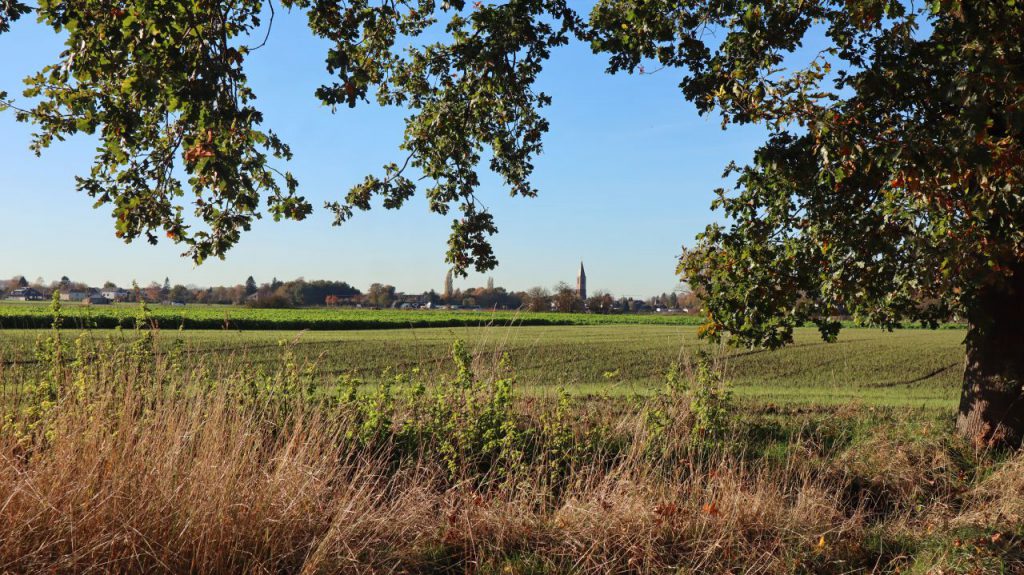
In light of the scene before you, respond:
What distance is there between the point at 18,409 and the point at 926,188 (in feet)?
29.7

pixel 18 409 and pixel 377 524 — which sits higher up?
pixel 18 409

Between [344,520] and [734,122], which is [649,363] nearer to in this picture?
[734,122]

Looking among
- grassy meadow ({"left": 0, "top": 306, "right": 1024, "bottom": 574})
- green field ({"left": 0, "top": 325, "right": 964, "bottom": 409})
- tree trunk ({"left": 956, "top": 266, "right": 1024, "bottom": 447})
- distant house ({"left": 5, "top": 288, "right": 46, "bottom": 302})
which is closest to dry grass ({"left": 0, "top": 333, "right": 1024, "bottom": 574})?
grassy meadow ({"left": 0, "top": 306, "right": 1024, "bottom": 574})

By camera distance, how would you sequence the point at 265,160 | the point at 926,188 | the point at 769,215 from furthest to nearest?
the point at 769,215 < the point at 265,160 < the point at 926,188

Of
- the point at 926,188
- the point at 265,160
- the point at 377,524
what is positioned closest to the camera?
the point at 377,524

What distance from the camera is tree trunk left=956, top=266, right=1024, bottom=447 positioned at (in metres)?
9.14

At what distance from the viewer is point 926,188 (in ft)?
22.5

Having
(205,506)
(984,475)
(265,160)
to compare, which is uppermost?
(265,160)

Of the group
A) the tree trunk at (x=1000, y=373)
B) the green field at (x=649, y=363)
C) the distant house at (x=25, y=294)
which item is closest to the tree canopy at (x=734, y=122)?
the tree trunk at (x=1000, y=373)

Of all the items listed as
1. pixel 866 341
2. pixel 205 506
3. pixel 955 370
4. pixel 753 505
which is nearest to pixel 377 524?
pixel 205 506

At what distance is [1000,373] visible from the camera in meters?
9.22

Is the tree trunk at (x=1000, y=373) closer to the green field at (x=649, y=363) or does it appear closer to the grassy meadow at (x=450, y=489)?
the grassy meadow at (x=450, y=489)

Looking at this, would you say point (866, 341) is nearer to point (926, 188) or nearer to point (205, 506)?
point (926, 188)

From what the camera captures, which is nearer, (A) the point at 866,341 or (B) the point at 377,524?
(B) the point at 377,524
